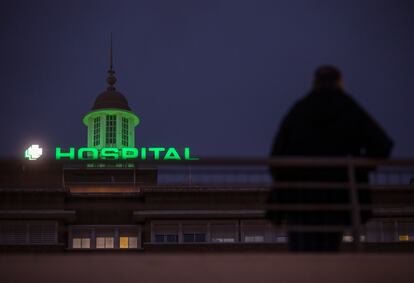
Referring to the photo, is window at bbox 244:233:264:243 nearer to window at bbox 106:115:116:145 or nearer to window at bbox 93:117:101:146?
window at bbox 106:115:116:145

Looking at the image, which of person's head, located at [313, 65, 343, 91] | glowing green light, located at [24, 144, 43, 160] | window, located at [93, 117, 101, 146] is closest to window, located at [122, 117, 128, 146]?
window, located at [93, 117, 101, 146]

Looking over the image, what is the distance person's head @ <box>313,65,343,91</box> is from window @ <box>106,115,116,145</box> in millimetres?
54015

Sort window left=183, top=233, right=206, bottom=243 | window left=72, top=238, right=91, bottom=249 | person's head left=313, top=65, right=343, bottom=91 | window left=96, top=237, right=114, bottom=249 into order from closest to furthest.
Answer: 1. person's head left=313, top=65, right=343, bottom=91
2. window left=183, top=233, right=206, bottom=243
3. window left=72, top=238, right=91, bottom=249
4. window left=96, top=237, right=114, bottom=249

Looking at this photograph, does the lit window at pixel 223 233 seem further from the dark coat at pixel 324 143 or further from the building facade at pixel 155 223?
the dark coat at pixel 324 143

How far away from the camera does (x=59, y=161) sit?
26.7 feet

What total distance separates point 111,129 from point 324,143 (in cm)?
5523

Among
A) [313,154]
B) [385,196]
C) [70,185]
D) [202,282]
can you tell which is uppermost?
[70,185]

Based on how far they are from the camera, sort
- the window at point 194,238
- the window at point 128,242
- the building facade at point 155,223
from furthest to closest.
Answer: the window at point 128,242 → the window at point 194,238 → the building facade at point 155,223

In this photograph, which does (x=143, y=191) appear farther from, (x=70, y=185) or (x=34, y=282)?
(x=34, y=282)

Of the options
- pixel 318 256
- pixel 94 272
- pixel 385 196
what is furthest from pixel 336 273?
pixel 385 196

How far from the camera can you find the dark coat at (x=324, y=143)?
285 inches

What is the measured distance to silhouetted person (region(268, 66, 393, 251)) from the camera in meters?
7.23

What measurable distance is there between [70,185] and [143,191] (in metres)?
11.5

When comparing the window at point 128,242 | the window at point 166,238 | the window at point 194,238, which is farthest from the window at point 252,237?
the window at point 128,242
